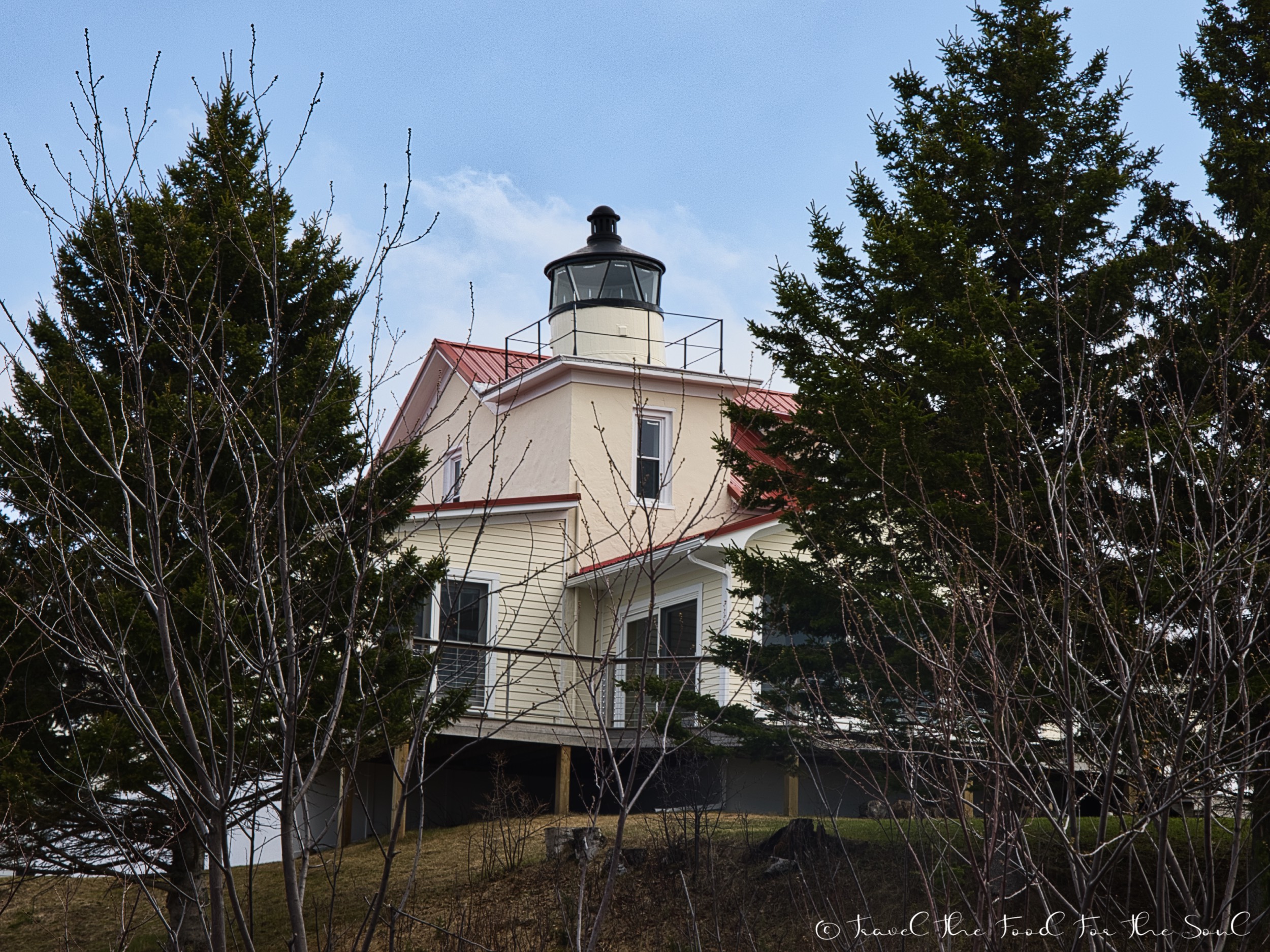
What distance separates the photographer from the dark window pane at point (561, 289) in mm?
24484

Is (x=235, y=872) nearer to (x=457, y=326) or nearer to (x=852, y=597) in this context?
(x=852, y=597)

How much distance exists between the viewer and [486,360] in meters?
23.1

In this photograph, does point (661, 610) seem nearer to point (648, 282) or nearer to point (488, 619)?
point (488, 619)

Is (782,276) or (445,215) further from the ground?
(782,276)

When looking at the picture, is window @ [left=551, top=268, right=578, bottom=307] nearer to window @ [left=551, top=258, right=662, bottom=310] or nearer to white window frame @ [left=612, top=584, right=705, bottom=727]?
window @ [left=551, top=258, right=662, bottom=310]

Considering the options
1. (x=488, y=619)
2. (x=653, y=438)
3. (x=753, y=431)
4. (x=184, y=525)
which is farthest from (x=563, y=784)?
(x=184, y=525)

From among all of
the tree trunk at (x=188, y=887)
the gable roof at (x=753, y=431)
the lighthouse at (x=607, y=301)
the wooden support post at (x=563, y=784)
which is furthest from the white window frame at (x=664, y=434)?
the tree trunk at (x=188, y=887)

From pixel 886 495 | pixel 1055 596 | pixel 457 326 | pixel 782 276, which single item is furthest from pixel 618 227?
pixel 457 326

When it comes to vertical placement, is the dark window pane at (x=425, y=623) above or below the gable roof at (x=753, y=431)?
below

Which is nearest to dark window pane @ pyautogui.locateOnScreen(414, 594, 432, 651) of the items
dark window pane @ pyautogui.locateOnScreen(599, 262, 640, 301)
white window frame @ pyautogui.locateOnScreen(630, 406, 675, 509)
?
white window frame @ pyautogui.locateOnScreen(630, 406, 675, 509)

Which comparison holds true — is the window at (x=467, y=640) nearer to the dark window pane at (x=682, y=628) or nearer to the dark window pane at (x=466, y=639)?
the dark window pane at (x=466, y=639)

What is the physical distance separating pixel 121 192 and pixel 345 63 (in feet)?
3.44

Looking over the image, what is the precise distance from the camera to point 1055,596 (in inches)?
319

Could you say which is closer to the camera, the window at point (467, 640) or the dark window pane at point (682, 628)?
the window at point (467, 640)
